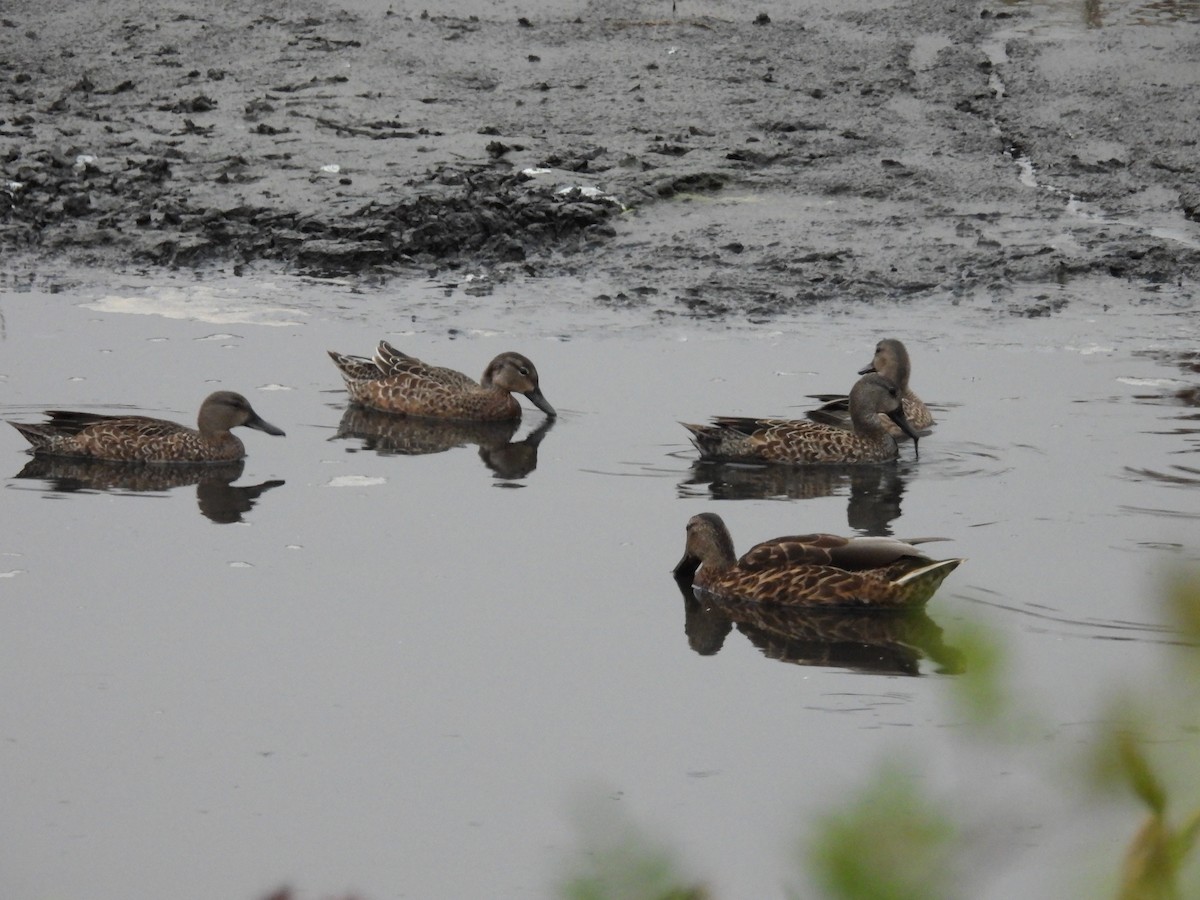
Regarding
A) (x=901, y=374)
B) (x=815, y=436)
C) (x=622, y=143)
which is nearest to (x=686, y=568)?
(x=815, y=436)

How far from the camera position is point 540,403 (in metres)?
11.3

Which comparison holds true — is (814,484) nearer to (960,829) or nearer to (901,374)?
(901,374)

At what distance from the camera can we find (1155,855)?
141cm

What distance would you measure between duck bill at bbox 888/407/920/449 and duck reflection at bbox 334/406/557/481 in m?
2.15

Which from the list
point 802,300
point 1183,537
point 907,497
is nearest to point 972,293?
point 802,300

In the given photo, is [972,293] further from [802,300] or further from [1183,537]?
[1183,537]

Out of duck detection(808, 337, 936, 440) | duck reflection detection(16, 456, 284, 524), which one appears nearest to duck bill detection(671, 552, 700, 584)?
duck reflection detection(16, 456, 284, 524)

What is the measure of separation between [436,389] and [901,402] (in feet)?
9.72

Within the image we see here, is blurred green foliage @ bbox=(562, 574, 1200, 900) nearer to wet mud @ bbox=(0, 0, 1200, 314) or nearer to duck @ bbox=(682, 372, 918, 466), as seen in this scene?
duck @ bbox=(682, 372, 918, 466)

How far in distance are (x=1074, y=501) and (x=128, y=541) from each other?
15.4ft

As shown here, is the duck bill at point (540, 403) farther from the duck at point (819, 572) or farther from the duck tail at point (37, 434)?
the duck at point (819, 572)

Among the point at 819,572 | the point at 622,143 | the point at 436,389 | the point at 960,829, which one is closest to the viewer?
the point at 960,829

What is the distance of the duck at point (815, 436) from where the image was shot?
10.3 metres

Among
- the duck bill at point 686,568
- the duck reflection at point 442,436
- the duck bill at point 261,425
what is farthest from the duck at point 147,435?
the duck bill at point 686,568
